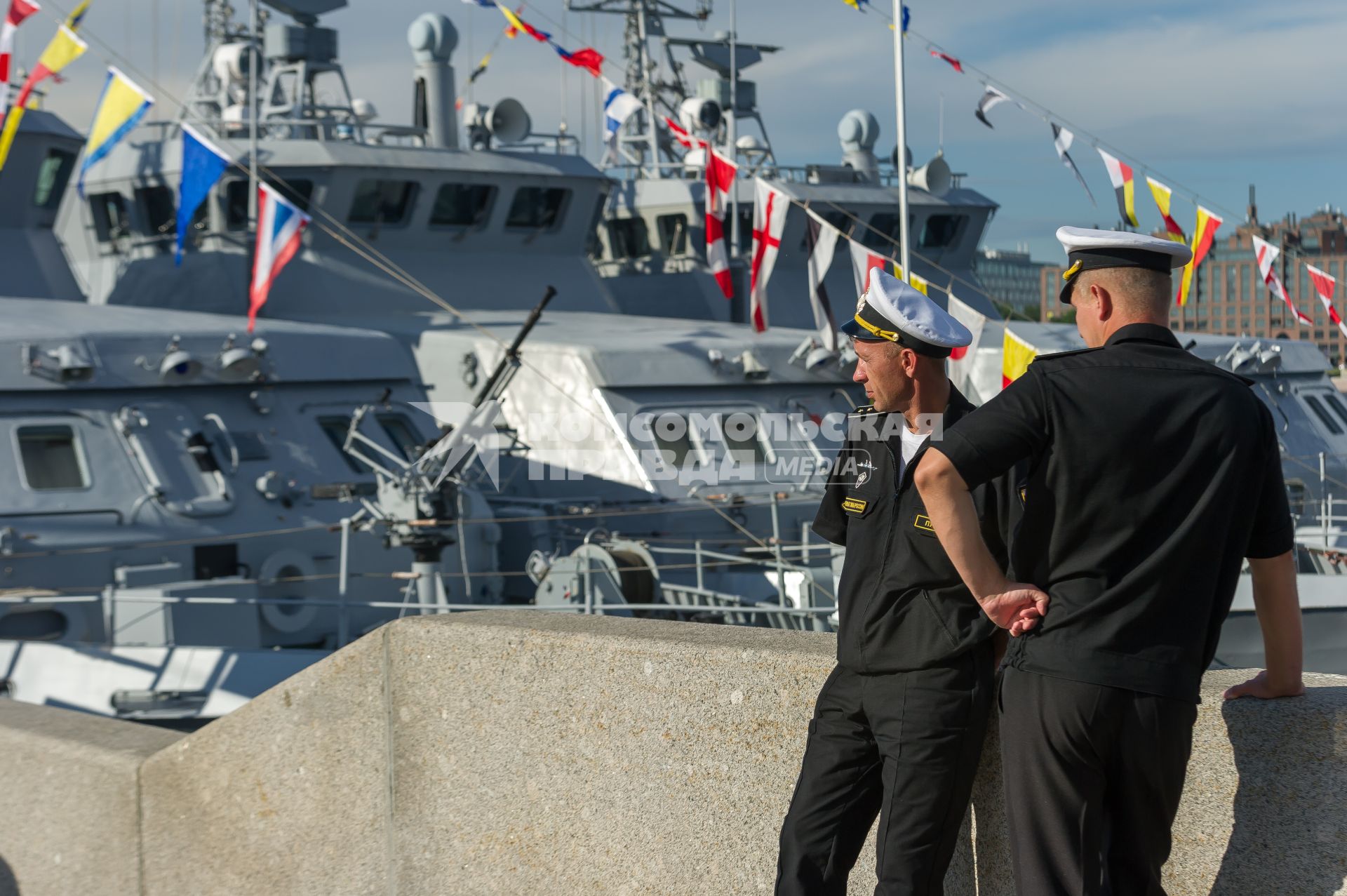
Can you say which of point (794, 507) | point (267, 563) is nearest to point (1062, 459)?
point (267, 563)

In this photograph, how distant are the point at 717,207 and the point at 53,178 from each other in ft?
20.0

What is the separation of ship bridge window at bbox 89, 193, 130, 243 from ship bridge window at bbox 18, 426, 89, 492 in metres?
6.00

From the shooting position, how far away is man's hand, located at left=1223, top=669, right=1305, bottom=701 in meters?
2.28

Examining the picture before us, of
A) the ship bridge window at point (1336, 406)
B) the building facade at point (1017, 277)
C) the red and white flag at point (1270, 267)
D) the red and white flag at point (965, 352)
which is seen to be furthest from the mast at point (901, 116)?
the building facade at point (1017, 277)

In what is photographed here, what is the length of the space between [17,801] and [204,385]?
18.0ft

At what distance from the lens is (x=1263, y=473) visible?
2.24 m

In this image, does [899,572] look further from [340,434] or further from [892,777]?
[340,434]

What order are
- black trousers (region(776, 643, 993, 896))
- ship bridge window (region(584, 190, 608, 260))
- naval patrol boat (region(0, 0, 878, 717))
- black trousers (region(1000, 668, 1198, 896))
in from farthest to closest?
ship bridge window (region(584, 190, 608, 260)) < naval patrol boat (region(0, 0, 878, 717)) < black trousers (region(776, 643, 993, 896)) < black trousers (region(1000, 668, 1198, 896))

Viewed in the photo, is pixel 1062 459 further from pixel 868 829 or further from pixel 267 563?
pixel 267 563

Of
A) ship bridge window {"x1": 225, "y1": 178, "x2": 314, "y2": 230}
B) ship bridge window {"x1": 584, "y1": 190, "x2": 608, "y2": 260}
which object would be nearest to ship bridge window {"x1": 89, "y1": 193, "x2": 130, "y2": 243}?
ship bridge window {"x1": 225, "y1": 178, "x2": 314, "y2": 230}

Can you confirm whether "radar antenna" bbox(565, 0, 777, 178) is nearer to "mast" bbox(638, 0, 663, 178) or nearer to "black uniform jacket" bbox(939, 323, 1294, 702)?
"mast" bbox(638, 0, 663, 178)

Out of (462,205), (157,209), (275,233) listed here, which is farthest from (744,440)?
(157,209)

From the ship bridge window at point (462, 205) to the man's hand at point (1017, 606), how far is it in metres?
12.3

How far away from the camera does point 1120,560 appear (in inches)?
86.5
